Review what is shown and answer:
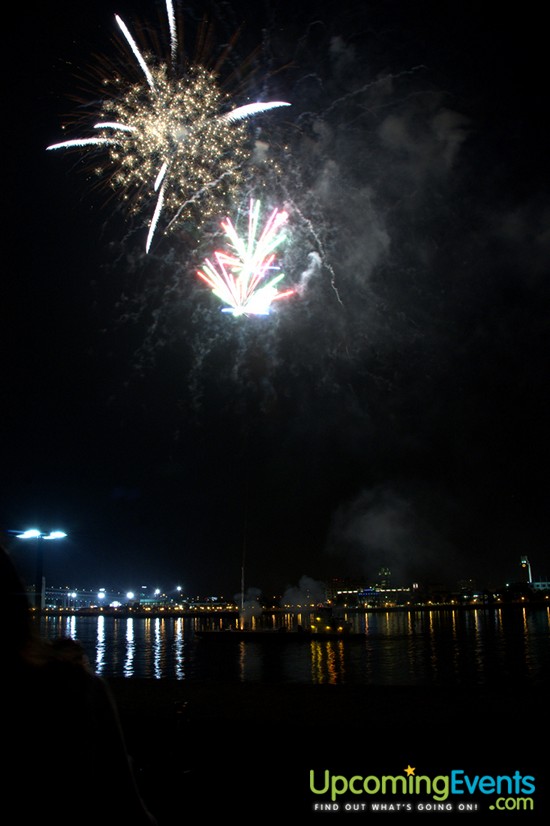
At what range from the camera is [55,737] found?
1297 millimetres

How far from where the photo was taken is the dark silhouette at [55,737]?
1.27m

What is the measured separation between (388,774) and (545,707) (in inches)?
188

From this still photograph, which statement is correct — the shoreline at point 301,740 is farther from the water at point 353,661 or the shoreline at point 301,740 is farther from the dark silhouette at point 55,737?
the water at point 353,661

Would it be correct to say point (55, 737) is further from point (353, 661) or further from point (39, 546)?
point (353, 661)

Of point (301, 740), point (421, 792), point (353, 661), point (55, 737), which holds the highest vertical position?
point (55, 737)

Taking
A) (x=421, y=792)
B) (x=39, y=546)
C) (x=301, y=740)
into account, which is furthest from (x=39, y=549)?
(x=421, y=792)

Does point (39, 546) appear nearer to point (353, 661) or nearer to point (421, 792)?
point (421, 792)

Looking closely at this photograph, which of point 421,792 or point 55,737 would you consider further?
point 421,792

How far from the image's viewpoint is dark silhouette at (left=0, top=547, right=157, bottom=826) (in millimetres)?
1266

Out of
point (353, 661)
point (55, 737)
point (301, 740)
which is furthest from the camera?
point (353, 661)

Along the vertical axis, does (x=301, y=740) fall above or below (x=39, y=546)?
below

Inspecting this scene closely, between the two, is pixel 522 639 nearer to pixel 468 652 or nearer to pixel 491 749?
pixel 468 652

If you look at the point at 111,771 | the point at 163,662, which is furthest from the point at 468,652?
the point at 111,771

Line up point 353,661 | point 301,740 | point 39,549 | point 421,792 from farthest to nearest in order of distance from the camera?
point 353,661 → point 39,549 → point 301,740 → point 421,792
